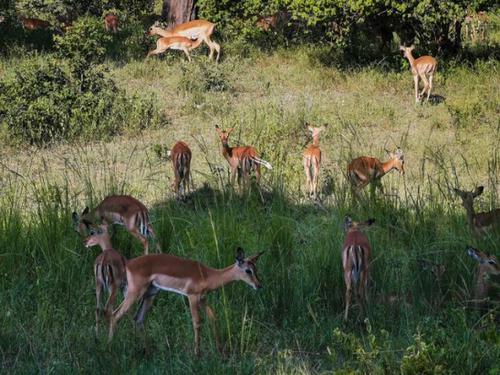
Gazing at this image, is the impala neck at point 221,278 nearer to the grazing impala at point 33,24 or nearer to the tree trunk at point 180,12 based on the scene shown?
the tree trunk at point 180,12

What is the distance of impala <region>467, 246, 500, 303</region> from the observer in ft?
19.5

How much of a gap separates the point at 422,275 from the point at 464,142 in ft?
17.6

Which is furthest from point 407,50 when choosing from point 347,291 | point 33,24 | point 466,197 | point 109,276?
point 109,276

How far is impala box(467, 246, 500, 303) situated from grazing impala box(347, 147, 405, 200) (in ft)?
5.85

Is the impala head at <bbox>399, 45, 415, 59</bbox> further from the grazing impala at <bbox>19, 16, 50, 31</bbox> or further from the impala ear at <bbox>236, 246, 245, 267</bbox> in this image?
the impala ear at <bbox>236, 246, 245, 267</bbox>

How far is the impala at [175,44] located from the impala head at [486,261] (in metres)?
10.1

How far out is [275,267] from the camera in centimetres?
645

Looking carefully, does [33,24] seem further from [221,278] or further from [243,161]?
[221,278]

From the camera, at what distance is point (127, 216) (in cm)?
686

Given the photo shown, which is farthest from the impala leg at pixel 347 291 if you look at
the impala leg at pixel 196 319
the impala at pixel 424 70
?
the impala at pixel 424 70

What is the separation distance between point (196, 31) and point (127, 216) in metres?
9.63

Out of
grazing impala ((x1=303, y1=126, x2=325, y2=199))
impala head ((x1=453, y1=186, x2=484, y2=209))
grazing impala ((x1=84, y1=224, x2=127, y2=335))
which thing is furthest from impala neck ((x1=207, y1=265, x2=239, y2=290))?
grazing impala ((x1=303, y1=126, x2=325, y2=199))

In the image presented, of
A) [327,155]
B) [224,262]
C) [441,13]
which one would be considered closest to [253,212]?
[224,262]

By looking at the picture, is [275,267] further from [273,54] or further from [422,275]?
[273,54]
